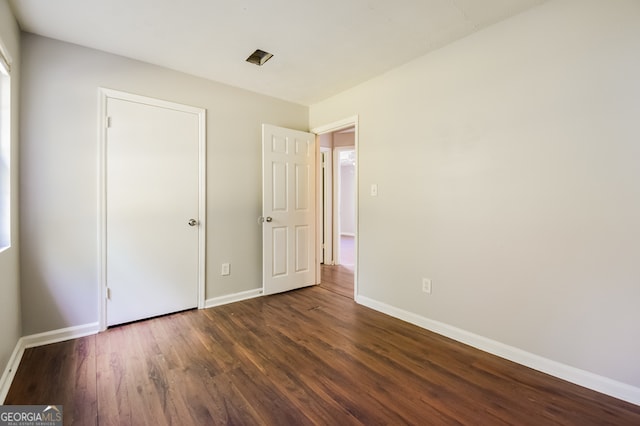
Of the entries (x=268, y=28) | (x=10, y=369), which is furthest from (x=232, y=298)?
(x=268, y=28)

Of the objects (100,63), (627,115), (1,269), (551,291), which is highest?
(100,63)

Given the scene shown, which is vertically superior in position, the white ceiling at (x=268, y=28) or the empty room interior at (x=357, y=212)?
the white ceiling at (x=268, y=28)

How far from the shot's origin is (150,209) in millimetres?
2637

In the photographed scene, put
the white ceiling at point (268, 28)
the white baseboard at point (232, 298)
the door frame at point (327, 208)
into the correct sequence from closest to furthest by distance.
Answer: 1. the white ceiling at point (268, 28)
2. the white baseboard at point (232, 298)
3. the door frame at point (327, 208)

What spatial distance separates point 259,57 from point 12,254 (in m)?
2.38

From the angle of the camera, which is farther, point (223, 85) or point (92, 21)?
point (223, 85)

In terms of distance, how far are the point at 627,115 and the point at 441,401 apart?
6.24 ft

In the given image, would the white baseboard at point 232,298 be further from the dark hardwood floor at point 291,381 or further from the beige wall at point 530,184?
the beige wall at point 530,184

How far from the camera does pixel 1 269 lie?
1654mm

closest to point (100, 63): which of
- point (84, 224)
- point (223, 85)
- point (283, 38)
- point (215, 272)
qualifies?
point (223, 85)

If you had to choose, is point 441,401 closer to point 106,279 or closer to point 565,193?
point 565,193

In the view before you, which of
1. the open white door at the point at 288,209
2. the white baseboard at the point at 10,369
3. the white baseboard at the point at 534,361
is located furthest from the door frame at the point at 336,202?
the white baseboard at the point at 10,369
